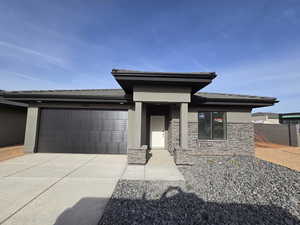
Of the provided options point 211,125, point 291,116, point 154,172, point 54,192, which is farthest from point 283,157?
point 291,116

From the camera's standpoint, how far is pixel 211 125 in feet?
25.6

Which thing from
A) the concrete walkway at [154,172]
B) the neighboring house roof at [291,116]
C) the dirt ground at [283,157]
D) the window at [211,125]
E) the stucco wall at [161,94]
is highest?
the neighboring house roof at [291,116]

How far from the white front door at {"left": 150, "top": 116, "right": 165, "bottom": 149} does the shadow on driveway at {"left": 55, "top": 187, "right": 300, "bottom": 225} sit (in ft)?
19.0

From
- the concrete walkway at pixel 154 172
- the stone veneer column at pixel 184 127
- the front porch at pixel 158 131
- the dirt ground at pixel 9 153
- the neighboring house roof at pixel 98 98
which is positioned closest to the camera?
the concrete walkway at pixel 154 172

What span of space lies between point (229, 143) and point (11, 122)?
15.1 meters

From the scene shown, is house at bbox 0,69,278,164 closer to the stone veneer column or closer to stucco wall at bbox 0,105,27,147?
the stone veneer column

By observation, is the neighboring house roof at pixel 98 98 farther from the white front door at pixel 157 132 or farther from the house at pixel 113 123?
the white front door at pixel 157 132

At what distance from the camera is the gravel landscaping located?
2.52m

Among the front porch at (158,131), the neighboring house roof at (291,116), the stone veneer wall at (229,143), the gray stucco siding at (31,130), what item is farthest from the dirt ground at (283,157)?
the neighboring house roof at (291,116)

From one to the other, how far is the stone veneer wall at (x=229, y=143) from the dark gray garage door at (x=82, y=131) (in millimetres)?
3998

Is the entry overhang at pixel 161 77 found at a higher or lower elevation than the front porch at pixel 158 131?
higher

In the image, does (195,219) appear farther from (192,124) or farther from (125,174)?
(192,124)

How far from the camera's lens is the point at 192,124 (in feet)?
25.3

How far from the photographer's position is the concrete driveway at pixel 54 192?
2.48 meters
